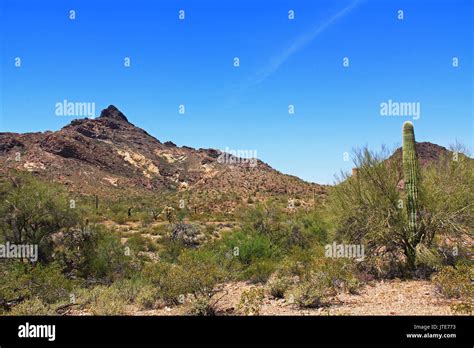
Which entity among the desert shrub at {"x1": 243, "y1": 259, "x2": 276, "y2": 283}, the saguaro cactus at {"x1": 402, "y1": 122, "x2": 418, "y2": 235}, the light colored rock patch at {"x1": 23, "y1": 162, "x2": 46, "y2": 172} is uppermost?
the light colored rock patch at {"x1": 23, "y1": 162, "x2": 46, "y2": 172}

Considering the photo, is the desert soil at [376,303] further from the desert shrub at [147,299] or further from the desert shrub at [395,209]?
the desert shrub at [395,209]

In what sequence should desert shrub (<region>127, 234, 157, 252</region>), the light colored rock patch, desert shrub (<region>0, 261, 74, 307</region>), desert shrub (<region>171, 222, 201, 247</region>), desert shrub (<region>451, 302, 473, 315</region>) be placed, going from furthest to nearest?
the light colored rock patch
desert shrub (<region>171, 222, 201, 247</region>)
desert shrub (<region>127, 234, 157, 252</region>)
desert shrub (<region>0, 261, 74, 307</region>)
desert shrub (<region>451, 302, 473, 315</region>)

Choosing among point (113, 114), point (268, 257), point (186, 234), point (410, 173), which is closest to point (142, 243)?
point (186, 234)

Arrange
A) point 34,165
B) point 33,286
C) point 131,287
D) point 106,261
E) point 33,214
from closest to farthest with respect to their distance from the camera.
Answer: point 33,286 < point 131,287 < point 106,261 < point 33,214 < point 34,165

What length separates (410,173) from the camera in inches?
500

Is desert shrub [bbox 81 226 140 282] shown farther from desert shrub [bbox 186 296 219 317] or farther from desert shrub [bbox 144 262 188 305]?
desert shrub [bbox 186 296 219 317]

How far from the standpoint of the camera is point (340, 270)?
1109cm

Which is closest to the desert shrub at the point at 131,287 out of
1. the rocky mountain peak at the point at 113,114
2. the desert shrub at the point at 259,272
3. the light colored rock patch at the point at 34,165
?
the desert shrub at the point at 259,272

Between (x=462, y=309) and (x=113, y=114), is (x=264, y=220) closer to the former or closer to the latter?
(x=462, y=309)

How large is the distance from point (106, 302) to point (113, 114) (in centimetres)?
10717

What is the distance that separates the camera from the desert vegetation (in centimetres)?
1002

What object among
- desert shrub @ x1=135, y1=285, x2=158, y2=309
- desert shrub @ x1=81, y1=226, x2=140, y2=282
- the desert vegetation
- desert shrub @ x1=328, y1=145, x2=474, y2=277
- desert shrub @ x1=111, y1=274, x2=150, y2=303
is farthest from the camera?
desert shrub @ x1=81, y1=226, x2=140, y2=282

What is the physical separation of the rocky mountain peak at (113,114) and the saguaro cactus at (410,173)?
104 meters

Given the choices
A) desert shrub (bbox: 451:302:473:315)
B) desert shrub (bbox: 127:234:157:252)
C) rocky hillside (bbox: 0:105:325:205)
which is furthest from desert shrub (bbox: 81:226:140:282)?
rocky hillside (bbox: 0:105:325:205)
